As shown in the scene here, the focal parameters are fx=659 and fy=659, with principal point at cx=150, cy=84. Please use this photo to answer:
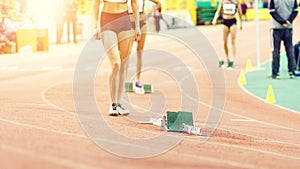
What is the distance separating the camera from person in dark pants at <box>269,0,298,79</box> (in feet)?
53.4

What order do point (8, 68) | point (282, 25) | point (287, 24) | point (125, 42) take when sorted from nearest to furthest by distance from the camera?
point (125, 42) → point (287, 24) → point (282, 25) → point (8, 68)

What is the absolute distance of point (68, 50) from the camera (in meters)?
27.1

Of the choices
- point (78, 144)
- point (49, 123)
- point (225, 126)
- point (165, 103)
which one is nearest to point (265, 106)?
point (165, 103)

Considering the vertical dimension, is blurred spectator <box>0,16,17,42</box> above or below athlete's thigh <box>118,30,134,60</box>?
below

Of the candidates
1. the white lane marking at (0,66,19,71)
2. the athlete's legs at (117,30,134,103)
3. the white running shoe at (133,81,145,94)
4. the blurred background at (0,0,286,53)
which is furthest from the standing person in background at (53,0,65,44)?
the athlete's legs at (117,30,134,103)

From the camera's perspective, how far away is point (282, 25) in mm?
16391

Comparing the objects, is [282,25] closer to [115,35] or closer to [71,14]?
[115,35]

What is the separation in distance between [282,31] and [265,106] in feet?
15.8

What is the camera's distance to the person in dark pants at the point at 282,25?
1628 centimetres

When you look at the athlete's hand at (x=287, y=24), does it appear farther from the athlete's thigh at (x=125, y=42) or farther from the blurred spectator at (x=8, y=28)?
the blurred spectator at (x=8, y=28)

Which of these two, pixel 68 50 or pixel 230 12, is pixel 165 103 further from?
pixel 68 50

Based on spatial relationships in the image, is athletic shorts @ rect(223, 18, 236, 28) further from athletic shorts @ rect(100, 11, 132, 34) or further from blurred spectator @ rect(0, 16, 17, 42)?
athletic shorts @ rect(100, 11, 132, 34)

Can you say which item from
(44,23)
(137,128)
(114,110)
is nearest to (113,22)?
(114,110)

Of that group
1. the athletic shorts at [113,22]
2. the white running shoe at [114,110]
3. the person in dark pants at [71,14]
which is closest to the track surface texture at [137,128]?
the white running shoe at [114,110]
